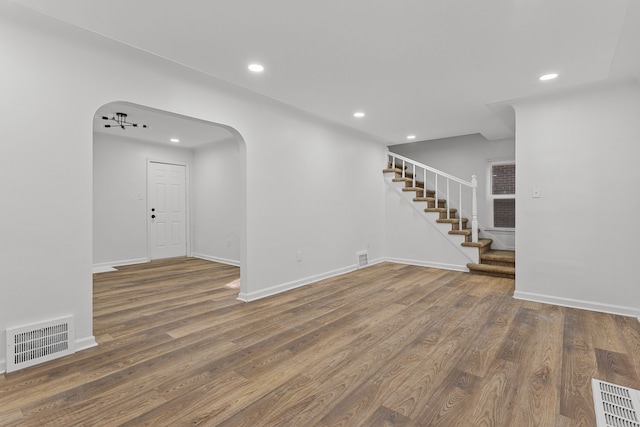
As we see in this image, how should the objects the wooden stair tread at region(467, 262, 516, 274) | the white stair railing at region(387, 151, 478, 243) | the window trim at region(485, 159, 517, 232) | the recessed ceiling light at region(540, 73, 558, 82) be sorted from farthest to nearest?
the window trim at region(485, 159, 517, 232)
the white stair railing at region(387, 151, 478, 243)
the wooden stair tread at region(467, 262, 516, 274)
the recessed ceiling light at region(540, 73, 558, 82)

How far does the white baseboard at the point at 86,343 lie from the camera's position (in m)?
2.39

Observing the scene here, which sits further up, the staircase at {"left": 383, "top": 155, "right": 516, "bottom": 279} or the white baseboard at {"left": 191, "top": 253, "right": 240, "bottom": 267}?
the staircase at {"left": 383, "top": 155, "right": 516, "bottom": 279}

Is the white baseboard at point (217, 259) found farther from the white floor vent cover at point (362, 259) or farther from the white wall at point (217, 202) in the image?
the white floor vent cover at point (362, 259)

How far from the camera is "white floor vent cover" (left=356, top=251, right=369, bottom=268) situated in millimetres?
5531

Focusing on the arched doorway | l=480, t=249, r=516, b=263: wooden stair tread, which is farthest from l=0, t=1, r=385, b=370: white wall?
l=480, t=249, r=516, b=263: wooden stair tread

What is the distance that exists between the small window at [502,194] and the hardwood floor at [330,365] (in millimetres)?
2787

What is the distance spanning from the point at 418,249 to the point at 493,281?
1.47 m

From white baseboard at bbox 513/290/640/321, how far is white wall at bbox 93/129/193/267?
21.2 feet

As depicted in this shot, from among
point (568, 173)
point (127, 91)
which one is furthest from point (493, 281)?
point (127, 91)

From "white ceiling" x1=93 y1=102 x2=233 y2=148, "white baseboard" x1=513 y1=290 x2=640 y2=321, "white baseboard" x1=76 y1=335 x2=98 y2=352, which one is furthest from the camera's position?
"white ceiling" x1=93 y1=102 x2=233 y2=148

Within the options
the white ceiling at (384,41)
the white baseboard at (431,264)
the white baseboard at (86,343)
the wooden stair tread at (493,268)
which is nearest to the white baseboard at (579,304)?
the wooden stair tread at (493,268)

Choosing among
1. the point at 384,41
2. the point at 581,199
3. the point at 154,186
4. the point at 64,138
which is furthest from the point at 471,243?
the point at 154,186

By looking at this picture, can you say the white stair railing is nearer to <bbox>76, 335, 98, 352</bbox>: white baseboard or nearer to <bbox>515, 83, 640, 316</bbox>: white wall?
<bbox>515, 83, 640, 316</bbox>: white wall

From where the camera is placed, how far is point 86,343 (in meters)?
2.43
